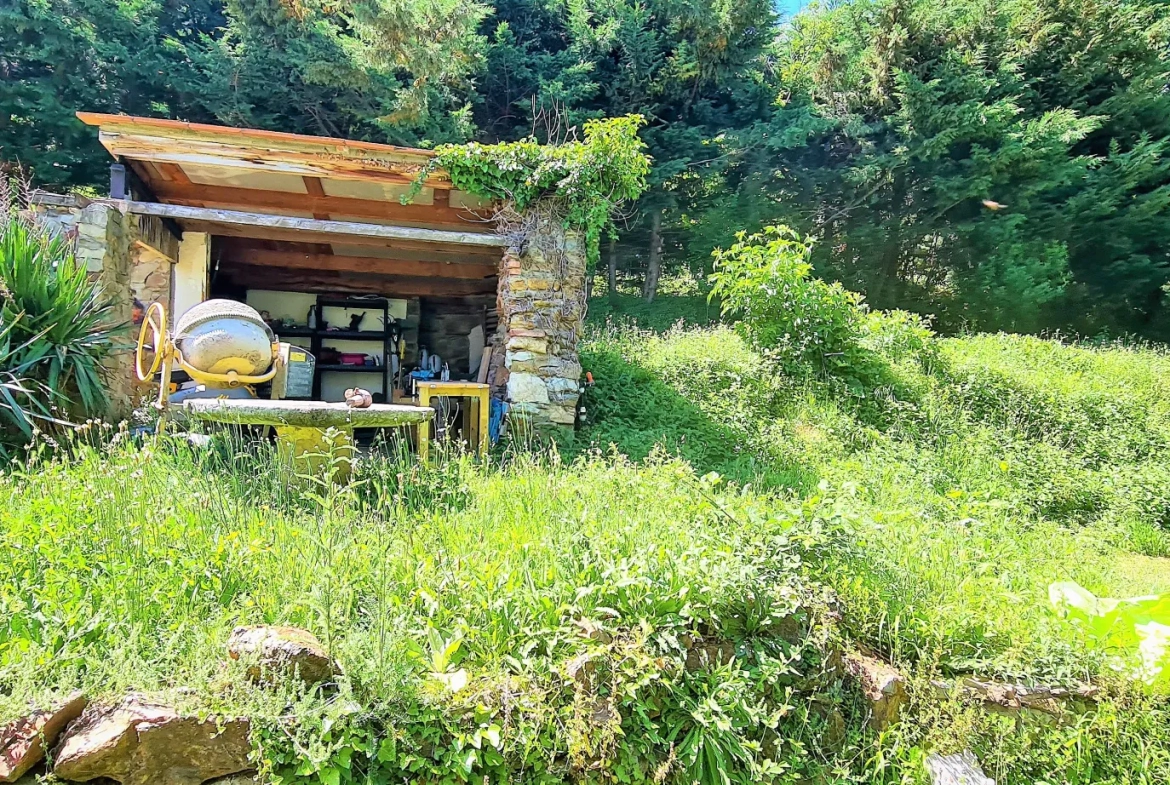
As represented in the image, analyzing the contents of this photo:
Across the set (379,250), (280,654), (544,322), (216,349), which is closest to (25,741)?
(280,654)

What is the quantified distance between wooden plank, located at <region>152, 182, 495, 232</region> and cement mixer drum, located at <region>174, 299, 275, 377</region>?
8.64 ft

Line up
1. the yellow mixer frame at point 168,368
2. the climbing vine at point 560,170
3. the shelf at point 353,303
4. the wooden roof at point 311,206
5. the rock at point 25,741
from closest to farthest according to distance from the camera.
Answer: the rock at point 25,741, the yellow mixer frame at point 168,368, the wooden roof at point 311,206, the climbing vine at point 560,170, the shelf at point 353,303

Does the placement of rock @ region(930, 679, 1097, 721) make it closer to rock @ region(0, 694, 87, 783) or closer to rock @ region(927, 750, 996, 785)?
rock @ region(927, 750, 996, 785)

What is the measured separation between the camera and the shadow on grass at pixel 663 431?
4.57m

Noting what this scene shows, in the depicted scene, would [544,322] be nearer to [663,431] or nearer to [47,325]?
[663,431]

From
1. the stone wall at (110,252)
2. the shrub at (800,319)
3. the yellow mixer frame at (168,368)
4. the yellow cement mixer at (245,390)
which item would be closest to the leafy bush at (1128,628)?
the yellow cement mixer at (245,390)

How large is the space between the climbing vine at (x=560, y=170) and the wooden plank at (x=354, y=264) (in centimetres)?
253

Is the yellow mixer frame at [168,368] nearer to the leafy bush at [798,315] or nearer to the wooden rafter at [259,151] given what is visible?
the wooden rafter at [259,151]

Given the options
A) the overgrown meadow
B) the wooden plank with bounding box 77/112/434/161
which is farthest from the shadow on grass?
the wooden plank with bounding box 77/112/434/161

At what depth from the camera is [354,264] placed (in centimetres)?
774

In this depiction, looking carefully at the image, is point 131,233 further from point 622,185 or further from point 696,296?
point 696,296

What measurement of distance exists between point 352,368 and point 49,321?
4.20 metres

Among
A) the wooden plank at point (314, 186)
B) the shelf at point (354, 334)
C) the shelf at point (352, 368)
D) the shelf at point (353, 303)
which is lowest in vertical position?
the shelf at point (352, 368)

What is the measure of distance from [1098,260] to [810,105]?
6797 millimetres
